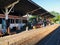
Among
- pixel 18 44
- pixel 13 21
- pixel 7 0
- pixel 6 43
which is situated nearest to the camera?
pixel 6 43

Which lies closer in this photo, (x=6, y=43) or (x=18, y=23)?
(x=6, y=43)

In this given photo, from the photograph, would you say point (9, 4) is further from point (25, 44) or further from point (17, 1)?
point (25, 44)

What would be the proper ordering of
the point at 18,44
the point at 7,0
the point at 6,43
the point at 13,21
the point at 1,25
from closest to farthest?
the point at 6,43 → the point at 18,44 → the point at 7,0 → the point at 1,25 → the point at 13,21

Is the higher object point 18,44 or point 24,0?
point 24,0

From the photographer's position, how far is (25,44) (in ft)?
55.2

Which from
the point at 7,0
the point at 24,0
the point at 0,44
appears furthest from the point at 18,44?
the point at 24,0

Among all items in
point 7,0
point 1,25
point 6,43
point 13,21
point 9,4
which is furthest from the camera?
point 13,21

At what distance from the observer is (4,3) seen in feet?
84.6

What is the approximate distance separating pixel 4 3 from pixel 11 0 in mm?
1030

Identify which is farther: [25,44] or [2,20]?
[2,20]

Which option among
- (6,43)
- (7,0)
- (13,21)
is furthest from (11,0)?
(13,21)

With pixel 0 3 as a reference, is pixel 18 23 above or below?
below

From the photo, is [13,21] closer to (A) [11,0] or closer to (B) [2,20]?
(B) [2,20]

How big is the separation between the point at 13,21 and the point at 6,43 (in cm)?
3025
